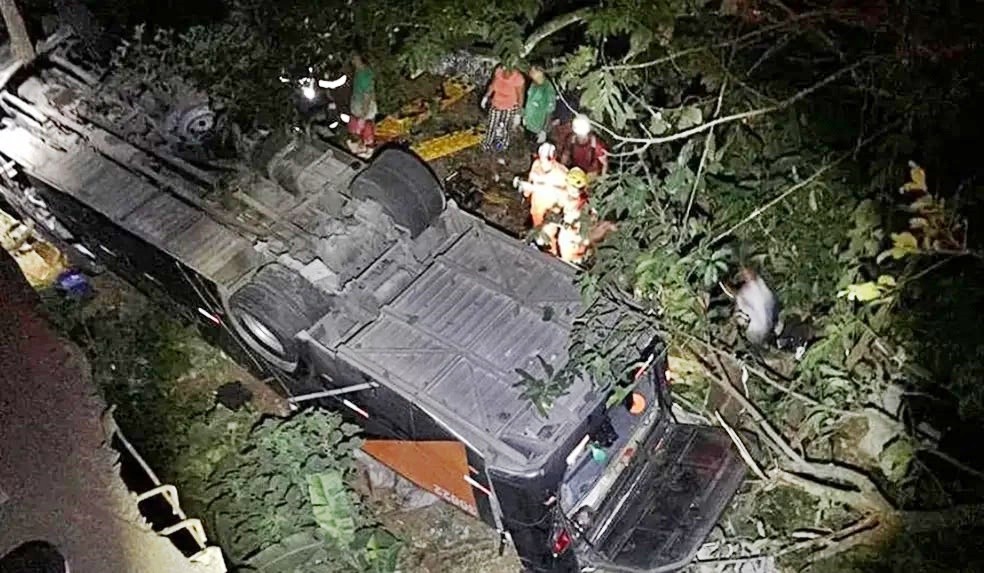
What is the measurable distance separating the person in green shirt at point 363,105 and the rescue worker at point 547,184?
6.63ft

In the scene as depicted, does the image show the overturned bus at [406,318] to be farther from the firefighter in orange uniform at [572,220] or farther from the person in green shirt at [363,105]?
the person in green shirt at [363,105]

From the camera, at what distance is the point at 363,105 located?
393 inches

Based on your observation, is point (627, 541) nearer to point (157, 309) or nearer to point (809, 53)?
point (809, 53)

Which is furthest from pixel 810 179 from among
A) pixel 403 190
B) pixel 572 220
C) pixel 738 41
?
pixel 403 190

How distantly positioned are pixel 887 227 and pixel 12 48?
773 cm

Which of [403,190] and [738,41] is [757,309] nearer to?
[738,41]

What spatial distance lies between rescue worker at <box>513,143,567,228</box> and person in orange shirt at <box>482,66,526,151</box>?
1.10 meters

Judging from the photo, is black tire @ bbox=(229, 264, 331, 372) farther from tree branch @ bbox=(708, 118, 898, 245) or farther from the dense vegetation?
tree branch @ bbox=(708, 118, 898, 245)

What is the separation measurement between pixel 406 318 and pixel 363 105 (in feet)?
11.8

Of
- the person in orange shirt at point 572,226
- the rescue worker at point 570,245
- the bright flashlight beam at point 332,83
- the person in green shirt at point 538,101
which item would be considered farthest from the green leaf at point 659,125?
the bright flashlight beam at point 332,83

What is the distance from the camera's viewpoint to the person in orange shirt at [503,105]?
9836 millimetres

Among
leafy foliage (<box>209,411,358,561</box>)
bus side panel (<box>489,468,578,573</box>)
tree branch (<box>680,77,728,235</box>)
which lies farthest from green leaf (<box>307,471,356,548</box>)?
tree branch (<box>680,77,728,235</box>)

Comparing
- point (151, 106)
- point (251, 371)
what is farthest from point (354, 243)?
point (151, 106)

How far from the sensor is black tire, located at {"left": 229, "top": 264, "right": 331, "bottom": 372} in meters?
6.96
